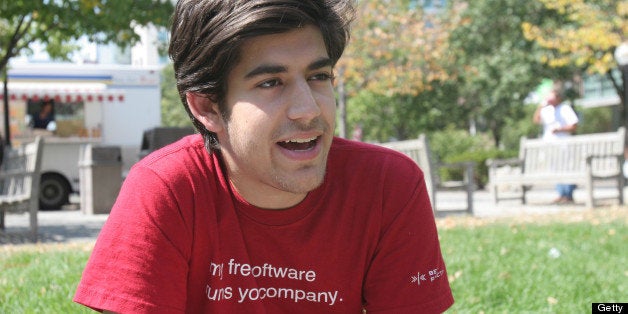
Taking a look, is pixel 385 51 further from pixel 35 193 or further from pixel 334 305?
pixel 334 305

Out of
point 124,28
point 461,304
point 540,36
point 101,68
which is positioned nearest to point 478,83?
point 540,36

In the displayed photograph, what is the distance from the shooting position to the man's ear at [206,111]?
2213 mm

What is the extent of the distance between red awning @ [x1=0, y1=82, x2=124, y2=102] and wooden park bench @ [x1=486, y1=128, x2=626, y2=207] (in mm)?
8111

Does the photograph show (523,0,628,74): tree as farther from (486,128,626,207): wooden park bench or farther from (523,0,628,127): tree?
(486,128,626,207): wooden park bench

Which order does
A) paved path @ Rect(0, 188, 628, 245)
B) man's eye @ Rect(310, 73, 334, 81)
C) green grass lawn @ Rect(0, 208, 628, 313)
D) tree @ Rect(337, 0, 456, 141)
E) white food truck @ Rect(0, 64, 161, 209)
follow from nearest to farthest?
man's eye @ Rect(310, 73, 334, 81)
green grass lawn @ Rect(0, 208, 628, 313)
paved path @ Rect(0, 188, 628, 245)
white food truck @ Rect(0, 64, 161, 209)
tree @ Rect(337, 0, 456, 141)

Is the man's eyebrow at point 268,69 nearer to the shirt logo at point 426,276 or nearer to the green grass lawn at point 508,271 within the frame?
the shirt logo at point 426,276

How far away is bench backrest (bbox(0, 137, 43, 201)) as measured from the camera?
8.55 meters

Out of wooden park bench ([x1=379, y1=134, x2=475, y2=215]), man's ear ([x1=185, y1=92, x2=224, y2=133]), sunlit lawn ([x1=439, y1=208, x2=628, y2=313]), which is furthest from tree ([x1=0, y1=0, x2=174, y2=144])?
man's ear ([x1=185, y1=92, x2=224, y2=133])

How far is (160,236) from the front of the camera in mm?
2031

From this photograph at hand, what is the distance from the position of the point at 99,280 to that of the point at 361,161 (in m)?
0.81

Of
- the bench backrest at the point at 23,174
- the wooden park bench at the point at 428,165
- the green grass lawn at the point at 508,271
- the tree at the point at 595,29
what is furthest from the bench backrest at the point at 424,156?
the tree at the point at 595,29

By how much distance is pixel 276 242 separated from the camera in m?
2.16

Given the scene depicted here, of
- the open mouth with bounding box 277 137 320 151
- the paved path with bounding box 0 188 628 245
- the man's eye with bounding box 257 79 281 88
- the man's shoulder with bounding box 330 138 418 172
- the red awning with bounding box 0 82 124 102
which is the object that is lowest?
the paved path with bounding box 0 188 628 245

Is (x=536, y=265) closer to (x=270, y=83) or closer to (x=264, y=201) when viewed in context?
(x=264, y=201)
